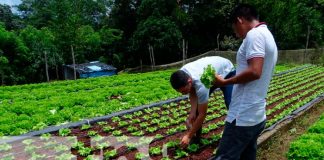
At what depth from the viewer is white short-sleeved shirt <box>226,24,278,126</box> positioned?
300 centimetres

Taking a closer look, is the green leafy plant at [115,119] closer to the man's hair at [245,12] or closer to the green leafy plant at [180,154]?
the green leafy plant at [180,154]

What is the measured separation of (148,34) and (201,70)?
25.4 meters

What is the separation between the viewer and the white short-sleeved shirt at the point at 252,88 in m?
3.00

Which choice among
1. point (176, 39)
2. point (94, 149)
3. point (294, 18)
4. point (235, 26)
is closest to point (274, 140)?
point (94, 149)

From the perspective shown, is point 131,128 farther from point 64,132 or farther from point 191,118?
point 191,118

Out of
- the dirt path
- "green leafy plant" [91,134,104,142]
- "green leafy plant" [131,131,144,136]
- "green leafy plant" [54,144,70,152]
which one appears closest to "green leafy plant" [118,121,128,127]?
"green leafy plant" [131,131,144,136]

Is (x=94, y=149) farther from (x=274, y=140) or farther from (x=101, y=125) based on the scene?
(x=274, y=140)

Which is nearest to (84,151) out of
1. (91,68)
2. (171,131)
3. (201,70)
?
(171,131)

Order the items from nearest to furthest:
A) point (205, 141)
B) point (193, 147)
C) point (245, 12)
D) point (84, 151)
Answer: point (245, 12), point (84, 151), point (193, 147), point (205, 141)

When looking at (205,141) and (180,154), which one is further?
(205,141)

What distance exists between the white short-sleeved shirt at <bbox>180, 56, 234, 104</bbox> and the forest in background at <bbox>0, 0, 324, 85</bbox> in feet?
69.3

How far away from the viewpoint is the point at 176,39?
95.7ft

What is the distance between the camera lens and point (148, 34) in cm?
2944

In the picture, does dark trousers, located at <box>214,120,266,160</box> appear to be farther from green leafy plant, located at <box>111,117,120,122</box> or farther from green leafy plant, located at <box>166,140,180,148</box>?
green leafy plant, located at <box>111,117,120,122</box>
